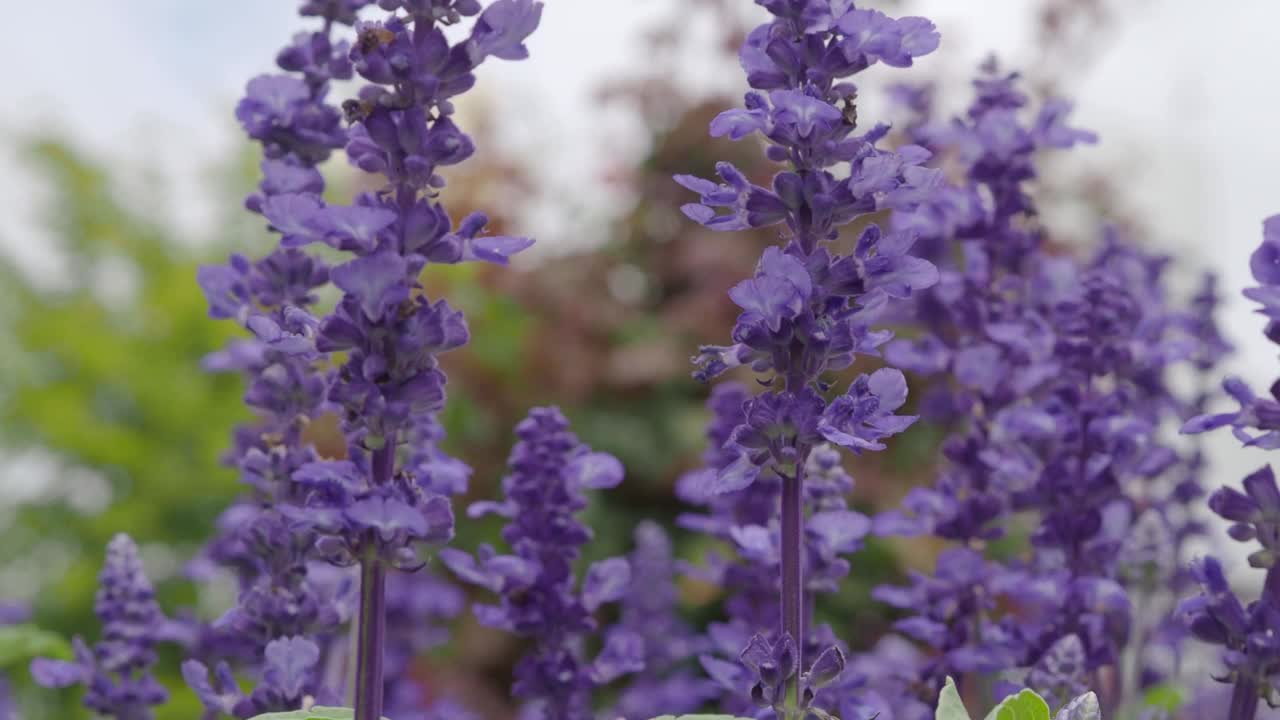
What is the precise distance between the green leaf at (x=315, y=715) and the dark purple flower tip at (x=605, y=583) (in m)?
0.50

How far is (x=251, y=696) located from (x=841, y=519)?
29.1 inches

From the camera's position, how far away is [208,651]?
2.27 meters

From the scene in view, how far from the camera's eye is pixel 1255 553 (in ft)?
4.73

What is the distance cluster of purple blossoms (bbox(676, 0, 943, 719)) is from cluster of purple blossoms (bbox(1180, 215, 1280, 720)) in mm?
401

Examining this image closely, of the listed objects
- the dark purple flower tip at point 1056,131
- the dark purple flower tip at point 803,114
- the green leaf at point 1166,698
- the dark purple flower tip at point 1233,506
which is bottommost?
the green leaf at point 1166,698

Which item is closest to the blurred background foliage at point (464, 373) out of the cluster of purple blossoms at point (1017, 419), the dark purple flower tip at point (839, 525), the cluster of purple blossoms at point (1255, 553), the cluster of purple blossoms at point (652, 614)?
the cluster of purple blossoms at point (652, 614)

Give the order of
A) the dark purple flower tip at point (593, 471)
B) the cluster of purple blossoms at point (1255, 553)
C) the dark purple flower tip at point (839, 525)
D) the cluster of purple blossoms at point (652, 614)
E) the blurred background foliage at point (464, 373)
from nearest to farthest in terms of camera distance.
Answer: the cluster of purple blossoms at point (1255, 553) → the dark purple flower tip at point (839, 525) → the dark purple flower tip at point (593, 471) → the cluster of purple blossoms at point (652, 614) → the blurred background foliage at point (464, 373)

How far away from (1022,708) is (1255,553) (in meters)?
0.41

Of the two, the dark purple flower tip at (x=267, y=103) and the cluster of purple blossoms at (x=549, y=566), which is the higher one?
the dark purple flower tip at (x=267, y=103)

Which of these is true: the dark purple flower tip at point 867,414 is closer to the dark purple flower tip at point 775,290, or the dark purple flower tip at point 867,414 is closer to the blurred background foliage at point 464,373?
the dark purple flower tip at point 775,290

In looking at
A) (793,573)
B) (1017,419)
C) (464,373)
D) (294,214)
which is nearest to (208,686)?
(294,214)

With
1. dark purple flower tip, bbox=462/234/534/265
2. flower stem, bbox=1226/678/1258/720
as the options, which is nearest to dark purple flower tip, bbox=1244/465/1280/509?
flower stem, bbox=1226/678/1258/720

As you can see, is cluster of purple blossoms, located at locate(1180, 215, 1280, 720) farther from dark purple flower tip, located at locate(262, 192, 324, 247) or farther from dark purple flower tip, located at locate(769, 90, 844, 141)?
dark purple flower tip, located at locate(262, 192, 324, 247)

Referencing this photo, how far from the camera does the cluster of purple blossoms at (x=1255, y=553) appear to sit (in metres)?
1.39
